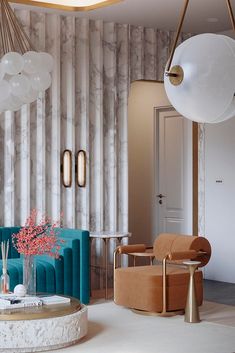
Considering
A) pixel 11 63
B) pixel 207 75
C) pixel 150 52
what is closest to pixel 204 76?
pixel 207 75

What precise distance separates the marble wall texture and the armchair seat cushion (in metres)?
1.59

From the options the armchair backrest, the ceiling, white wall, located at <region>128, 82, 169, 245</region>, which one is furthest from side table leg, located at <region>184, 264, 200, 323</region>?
white wall, located at <region>128, 82, 169, 245</region>

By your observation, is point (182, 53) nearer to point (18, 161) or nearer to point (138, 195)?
point (18, 161)

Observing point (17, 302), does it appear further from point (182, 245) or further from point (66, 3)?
point (66, 3)

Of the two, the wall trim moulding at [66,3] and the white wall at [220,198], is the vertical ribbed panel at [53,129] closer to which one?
the wall trim moulding at [66,3]

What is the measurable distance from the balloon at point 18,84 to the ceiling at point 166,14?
268 centimetres

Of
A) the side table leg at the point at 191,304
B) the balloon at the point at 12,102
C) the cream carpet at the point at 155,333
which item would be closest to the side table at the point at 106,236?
the cream carpet at the point at 155,333

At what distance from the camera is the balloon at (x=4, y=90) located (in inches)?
214

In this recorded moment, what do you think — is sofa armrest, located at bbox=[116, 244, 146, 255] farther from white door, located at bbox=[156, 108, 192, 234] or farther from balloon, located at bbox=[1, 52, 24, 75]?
balloon, located at bbox=[1, 52, 24, 75]

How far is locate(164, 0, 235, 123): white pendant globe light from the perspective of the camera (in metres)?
2.13

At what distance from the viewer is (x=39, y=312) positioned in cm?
546

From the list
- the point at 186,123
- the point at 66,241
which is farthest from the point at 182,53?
the point at 186,123

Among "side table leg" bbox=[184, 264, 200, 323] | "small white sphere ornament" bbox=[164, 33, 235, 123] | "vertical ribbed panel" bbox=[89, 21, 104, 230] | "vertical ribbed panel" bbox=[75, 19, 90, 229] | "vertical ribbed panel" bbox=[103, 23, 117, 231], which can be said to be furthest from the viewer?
"vertical ribbed panel" bbox=[103, 23, 117, 231]

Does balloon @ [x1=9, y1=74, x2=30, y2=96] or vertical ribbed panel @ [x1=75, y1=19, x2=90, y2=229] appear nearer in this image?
balloon @ [x1=9, y1=74, x2=30, y2=96]
